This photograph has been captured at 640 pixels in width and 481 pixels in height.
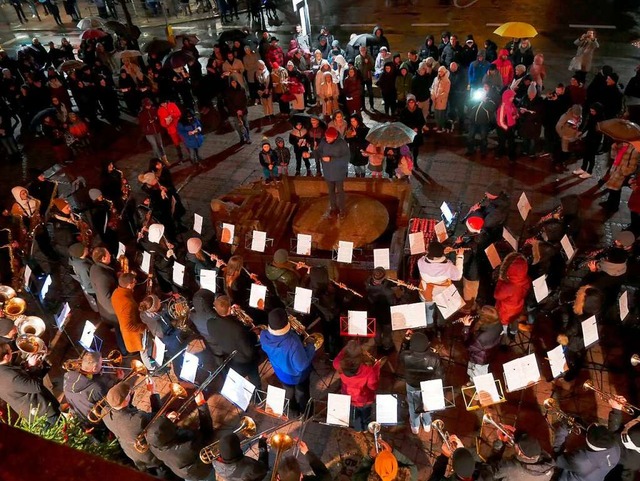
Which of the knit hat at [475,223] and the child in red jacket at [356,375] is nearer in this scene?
the child in red jacket at [356,375]

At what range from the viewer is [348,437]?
22.3ft

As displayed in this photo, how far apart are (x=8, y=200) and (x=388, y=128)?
968cm

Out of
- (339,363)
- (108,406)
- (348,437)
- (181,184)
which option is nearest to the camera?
(108,406)

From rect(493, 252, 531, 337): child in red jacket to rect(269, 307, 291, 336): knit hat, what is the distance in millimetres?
3077

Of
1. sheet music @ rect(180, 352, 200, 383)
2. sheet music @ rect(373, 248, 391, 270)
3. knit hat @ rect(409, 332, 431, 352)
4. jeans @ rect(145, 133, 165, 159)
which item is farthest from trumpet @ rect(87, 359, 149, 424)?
jeans @ rect(145, 133, 165, 159)

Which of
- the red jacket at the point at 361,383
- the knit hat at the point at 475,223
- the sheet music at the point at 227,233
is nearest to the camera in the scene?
the red jacket at the point at 361,383

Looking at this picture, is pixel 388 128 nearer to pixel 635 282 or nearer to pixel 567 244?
pixel 567 244

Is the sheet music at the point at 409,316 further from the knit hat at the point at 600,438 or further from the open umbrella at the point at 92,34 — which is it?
the open umbrella at the point at 92,34

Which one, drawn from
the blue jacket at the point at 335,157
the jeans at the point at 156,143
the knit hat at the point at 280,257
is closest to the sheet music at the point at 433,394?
the knit hat at the point at 280,257

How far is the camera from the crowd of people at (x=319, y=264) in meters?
5.30

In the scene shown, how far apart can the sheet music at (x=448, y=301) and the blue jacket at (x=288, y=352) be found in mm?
1885

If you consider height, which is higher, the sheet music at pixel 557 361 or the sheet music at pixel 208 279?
the sheet music at pixel 208 279

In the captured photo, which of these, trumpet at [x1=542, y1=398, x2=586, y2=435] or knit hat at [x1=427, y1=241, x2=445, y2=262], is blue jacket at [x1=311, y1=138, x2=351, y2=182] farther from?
trumpet at [x1=542, y1=398, x2=586, y2=435]

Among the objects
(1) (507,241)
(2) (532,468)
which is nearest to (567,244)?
(1) (507,241)
